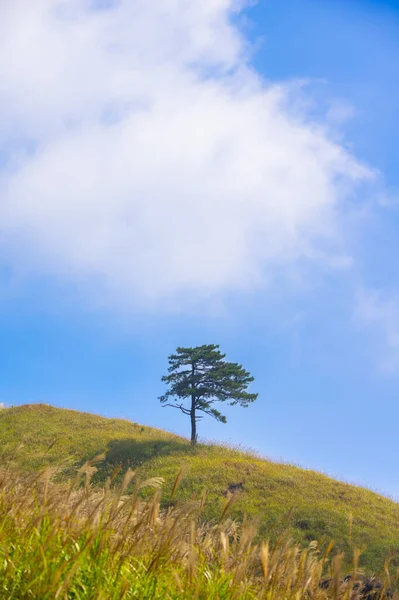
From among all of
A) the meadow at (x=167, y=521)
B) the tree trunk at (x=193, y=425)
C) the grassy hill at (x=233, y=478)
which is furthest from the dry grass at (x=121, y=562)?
the tree trunk at (x=193, y=425)

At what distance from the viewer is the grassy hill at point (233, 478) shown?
25.5 meters

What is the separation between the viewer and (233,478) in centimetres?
3244

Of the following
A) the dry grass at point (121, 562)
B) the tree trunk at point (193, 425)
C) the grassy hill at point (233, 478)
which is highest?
the tree trunk at point (193, 425)

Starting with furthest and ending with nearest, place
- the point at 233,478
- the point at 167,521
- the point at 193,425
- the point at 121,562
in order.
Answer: the point at 193,425, the point at 233,478, the point at 167,521, the point at 121,562

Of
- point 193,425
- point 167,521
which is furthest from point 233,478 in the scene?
point 167,521

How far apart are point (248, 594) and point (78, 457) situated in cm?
3405

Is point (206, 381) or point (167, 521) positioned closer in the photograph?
point (167, 521)

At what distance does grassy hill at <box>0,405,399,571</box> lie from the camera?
83.6 ft

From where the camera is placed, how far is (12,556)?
5.16m

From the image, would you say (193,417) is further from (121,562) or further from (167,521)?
(121,562)

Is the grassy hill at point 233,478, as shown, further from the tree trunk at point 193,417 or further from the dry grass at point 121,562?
the dry grass at point 121,562

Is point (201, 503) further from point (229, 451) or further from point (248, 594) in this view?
point (229, 451)

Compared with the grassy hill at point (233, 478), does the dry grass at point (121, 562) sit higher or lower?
lower

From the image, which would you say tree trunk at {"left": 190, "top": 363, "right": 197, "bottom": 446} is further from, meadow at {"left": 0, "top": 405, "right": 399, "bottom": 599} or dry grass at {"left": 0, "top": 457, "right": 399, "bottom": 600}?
dry grass at {"left": 0, "top": 457, "right": 399, "bottom": 600}
